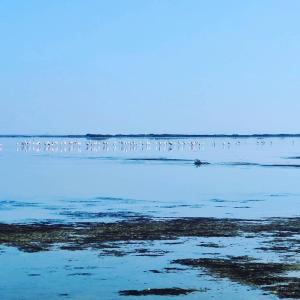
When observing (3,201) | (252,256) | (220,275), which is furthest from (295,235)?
(3,201)

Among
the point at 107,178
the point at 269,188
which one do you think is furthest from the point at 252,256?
the point at 107,178

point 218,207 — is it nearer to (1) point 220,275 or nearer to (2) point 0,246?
(2) point 0,246

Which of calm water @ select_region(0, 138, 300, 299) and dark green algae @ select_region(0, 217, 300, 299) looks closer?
calm water @ select_region(0, 138, 300, 299)

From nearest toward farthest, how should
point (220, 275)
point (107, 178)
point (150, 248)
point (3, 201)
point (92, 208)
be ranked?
1. point (220, 275)
2. point (150, 248)
3. point (92, 208)
4. point (3, 201)
5. point (107, 178)

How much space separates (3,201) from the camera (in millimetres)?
39000

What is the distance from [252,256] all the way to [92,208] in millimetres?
15436

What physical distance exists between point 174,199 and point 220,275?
74.0 ft

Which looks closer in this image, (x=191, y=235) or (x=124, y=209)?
(x=191, y=235)

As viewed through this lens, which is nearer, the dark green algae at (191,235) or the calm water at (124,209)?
the calm water at (124,209)

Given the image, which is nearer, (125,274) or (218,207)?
(125,274)

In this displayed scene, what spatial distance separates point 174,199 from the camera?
132ft

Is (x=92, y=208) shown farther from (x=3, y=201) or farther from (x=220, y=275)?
(x=220, y=275)

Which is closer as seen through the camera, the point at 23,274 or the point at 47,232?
the point at 23,274

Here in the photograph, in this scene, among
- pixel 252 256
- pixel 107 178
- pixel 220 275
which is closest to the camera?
pixel 220 275
